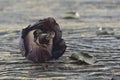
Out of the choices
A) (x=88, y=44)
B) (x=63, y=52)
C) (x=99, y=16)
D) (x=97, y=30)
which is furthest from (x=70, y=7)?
(x=63, y=52)

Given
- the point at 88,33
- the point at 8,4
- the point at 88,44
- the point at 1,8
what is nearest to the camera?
the point at 88,44

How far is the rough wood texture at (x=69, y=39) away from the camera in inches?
42.3

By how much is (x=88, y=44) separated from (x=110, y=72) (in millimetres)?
309

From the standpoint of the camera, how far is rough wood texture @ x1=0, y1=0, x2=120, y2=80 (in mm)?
1073

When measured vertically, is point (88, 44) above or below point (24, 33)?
below

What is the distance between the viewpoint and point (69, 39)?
1.45 m

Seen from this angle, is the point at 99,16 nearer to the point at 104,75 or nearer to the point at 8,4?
the point at 8,4

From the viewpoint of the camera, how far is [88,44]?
4.49ft

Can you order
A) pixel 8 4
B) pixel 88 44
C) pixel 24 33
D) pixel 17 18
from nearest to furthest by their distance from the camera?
pixel 24 33
pixel 88 44
pixel 17 18
pixel 8 4

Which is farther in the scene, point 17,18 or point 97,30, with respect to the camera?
point 17,18

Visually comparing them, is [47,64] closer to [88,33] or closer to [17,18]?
[88,33]

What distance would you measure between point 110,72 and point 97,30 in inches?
21.2

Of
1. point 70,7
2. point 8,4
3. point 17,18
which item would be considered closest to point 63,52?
point 17,18

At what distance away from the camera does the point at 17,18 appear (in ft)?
6.23
